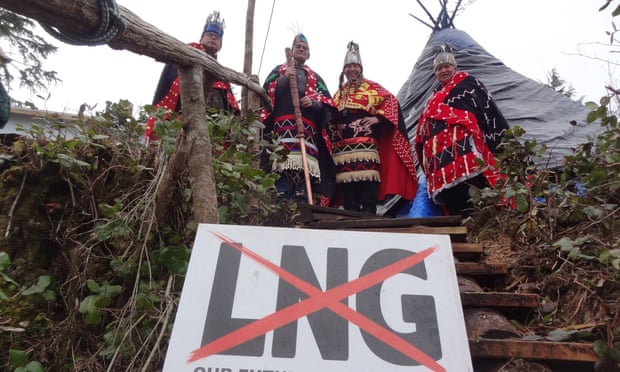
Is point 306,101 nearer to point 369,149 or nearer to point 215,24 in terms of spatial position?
point 369,149

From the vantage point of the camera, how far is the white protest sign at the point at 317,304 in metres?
0.83

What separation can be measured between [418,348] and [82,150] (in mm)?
1434

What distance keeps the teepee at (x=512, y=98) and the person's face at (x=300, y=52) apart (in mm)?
1567

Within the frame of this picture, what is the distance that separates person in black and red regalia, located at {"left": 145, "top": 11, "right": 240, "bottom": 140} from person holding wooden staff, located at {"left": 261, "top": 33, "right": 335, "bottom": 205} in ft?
1.11

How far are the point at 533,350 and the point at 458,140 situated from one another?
6.83ft

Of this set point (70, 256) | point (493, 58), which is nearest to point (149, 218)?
point (70, 256)

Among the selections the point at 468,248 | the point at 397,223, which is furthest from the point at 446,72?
the point at 468,248

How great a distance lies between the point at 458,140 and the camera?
9.44ft

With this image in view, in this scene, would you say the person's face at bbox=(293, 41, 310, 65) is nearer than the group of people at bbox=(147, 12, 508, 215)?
No

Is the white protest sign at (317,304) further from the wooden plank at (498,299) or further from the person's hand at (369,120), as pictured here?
the person's hand at (369,120)

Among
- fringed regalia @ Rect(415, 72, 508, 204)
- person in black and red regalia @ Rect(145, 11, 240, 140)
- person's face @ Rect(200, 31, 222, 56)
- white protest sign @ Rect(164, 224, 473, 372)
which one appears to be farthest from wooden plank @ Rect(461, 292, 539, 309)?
person's face @ Rect(200, 31, 222, 56)

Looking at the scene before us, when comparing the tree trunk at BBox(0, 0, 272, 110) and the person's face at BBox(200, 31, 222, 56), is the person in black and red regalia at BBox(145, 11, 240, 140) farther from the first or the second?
the tree trunk at BBox(0, 0, 272, 110)

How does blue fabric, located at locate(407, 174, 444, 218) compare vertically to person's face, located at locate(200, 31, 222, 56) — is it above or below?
below

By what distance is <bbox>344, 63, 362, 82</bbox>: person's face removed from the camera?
3602 millimetres
